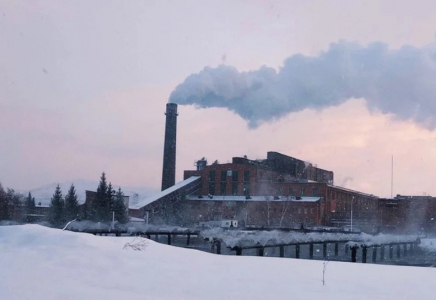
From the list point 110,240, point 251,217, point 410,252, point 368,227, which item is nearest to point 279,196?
point 251,217

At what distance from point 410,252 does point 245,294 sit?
37827mm

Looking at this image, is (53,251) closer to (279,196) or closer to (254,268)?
(254,268)

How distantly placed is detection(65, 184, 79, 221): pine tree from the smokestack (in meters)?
12.7

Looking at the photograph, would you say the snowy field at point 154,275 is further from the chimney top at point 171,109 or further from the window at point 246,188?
the window at point 246,188

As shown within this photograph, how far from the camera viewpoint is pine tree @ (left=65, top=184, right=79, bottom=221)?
54781mm

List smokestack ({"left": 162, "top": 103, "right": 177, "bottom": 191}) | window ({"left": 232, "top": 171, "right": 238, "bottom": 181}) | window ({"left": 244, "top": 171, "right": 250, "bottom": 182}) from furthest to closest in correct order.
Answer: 1. window ({"left": 232, "top": 171, "right": 238, "bottom": 181})
2. window ({"left": 244, "top": 171, "right": 250, "bottom": 182})
3. smokestack ({"left": 162, "top": 103, "right": 177, "bottom": 191})

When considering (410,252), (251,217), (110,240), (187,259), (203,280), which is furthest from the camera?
(251,217)

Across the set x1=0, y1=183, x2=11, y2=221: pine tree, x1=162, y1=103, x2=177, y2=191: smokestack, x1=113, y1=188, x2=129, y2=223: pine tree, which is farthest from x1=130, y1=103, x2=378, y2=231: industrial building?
x1=0, y1=183, x2=11, y2=221: pine tree

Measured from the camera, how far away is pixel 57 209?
5406cm

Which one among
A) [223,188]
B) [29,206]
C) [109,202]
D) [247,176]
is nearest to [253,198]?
[247,176]

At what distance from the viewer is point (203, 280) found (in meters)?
8.98

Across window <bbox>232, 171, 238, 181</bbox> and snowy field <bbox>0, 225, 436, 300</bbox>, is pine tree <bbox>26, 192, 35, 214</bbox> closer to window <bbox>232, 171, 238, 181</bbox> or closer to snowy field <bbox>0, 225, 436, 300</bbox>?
window <bbox>232, 171, 238, 181</bbox>

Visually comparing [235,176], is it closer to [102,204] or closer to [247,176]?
[247,176]

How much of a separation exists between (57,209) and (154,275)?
48.5 metres
